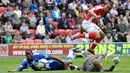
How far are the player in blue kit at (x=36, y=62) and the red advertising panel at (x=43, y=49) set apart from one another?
990 centimetres

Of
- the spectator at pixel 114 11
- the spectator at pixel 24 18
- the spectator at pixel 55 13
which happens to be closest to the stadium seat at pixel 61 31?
the spectator at pixel 55 13

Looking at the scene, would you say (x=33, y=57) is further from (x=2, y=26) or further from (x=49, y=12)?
(x=49, y=12)

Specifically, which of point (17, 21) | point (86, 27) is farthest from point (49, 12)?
point (86, 27)

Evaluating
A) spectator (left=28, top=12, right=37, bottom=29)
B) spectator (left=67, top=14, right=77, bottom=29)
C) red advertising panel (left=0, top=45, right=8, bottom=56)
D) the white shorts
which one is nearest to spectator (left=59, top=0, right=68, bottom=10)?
spectator (left=67, top=14, right=77, bottom=29)

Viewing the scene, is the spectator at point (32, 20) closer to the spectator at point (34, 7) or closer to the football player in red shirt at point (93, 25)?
the spectator at point (34, 7)

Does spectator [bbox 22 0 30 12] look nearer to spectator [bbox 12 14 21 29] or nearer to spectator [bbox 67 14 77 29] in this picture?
spectator [bbox 12 14 21 29]

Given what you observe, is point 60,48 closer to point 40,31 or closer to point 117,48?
point 40,31

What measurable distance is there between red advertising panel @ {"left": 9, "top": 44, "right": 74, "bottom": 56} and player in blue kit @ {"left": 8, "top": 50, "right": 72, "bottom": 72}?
32.5 ft

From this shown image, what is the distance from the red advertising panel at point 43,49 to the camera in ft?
84.6

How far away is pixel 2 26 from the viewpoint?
27.6 m

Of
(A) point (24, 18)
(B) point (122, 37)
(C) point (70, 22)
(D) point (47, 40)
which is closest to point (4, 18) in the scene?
(A) point (24, 18)

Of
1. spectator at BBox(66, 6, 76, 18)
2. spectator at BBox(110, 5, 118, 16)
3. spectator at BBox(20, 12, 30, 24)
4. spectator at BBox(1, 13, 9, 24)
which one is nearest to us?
spectator at BBox(1, 13, 9, 24)

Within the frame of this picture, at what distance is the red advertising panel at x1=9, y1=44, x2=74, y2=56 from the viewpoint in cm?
2580

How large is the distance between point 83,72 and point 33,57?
1.59m
